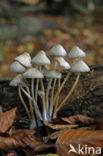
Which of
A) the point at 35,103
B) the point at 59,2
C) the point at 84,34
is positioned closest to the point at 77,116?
the point at 35,103

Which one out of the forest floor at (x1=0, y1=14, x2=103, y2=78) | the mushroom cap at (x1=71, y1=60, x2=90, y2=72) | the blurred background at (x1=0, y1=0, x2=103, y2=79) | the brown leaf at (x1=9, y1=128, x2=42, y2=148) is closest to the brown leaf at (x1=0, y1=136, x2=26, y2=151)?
the brown leaf at (x1=9, y1=128, x2=42, y2=148)

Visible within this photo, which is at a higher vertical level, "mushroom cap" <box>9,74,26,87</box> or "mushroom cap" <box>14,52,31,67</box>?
"mushroom cap" <box>14,52,31,67</box>

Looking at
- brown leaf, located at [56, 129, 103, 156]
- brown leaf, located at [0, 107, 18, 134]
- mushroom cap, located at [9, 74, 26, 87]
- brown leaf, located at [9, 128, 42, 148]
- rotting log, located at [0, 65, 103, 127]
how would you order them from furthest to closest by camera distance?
rotting log, located at [0, 65, 103, 127] → mushroom cap, located at [9, 74, 26, 87] → brown leaf, located at [0, 107, 18, 134] → brown leaf, located at [9, 128, 42, 148] → brown leaf, located at [56, 129, 103, 156]

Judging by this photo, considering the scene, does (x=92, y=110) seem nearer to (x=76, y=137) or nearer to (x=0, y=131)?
(x=76, y=137)

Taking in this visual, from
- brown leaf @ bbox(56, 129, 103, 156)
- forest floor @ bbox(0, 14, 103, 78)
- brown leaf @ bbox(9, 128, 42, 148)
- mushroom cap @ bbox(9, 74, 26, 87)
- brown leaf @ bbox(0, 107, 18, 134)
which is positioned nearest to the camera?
brown leaf @ bbox(56, 129, 103, 156)

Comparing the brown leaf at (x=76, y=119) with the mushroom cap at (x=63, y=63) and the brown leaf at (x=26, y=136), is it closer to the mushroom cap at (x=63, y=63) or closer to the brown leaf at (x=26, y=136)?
the brown leaf at (x=26, y=136)

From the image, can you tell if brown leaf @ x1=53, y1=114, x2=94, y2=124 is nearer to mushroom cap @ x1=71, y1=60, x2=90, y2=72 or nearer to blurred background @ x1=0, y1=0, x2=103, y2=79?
mushroom cap @ x1=71, y1=60, x2=90, y2=72

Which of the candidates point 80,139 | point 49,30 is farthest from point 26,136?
point 49,30
